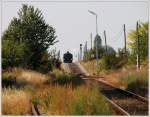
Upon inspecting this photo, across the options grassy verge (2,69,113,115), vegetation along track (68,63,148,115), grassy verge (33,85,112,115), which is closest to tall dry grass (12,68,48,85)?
vegetation along track (68,63,148,115)

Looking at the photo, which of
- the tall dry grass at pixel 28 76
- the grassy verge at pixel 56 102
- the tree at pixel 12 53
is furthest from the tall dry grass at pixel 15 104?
the tree at pixel 12 53

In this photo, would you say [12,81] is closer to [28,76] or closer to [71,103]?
[28,76]

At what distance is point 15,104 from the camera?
12211 millimetres

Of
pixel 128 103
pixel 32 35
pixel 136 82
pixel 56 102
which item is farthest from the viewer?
pixel 32 35

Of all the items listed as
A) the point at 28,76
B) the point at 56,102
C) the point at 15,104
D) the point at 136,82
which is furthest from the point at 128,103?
the point at 28,76

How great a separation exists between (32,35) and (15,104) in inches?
349

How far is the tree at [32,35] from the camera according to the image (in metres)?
20.2

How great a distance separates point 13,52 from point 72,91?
275 inches

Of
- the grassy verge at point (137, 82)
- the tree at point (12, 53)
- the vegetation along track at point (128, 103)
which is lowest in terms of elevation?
the vegetation along track at point (128, 103)

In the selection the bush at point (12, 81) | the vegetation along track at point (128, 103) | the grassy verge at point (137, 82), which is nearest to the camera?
the vegetation along track at point (128, 103)

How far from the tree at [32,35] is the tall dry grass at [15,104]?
21.1 ft

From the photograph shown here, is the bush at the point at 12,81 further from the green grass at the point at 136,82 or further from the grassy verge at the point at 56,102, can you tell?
the green grass at the point at 136,82

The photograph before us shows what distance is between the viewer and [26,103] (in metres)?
12.6

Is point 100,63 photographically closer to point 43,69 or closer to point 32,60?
point 43,69
